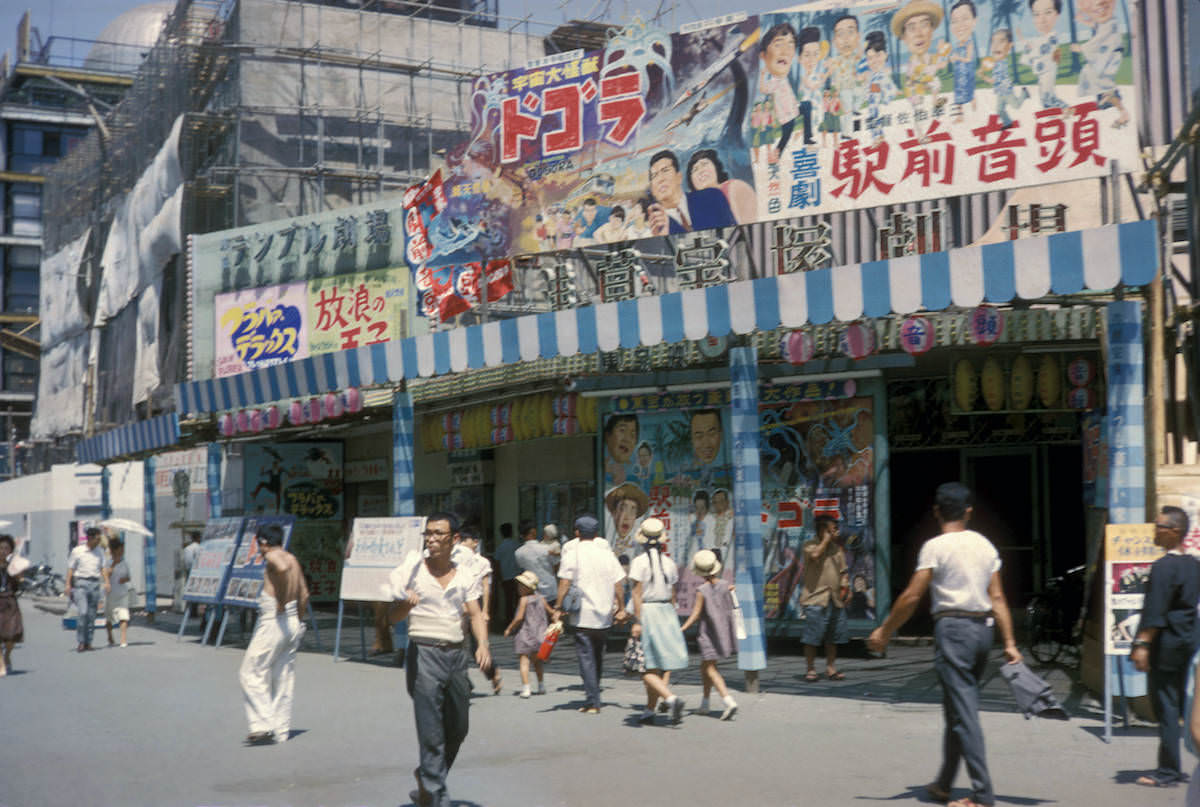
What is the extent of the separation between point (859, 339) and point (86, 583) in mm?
12068

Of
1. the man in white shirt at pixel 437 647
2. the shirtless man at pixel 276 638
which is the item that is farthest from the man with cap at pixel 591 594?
the man in white shirt at pixel 437 647

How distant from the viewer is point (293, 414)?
22.4m

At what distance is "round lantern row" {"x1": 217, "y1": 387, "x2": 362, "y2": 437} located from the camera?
2139 centimetres

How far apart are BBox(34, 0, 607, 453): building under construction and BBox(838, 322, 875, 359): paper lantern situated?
2098 cm

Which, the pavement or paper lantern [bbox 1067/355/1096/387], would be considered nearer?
the pavement

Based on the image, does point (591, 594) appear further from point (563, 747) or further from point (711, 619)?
point (563, 747)

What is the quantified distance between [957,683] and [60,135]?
70.9 metres

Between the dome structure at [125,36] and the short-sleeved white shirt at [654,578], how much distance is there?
62.3 meters

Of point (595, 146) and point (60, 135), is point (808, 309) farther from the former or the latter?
point (60, 135)

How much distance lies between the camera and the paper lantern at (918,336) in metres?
15.0

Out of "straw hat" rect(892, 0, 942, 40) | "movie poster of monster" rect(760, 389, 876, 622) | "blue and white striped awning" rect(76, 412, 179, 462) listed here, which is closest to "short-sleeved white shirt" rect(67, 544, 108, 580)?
"blue and white striped awning" rect(76, 412, 179, 462)

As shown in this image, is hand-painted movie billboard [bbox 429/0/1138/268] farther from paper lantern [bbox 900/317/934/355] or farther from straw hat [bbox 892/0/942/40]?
paper lantern [bbox 900/317/934/355]

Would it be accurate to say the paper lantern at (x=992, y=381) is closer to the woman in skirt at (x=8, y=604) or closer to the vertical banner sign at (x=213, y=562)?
the vertical banner sign at (x=213, y=562)

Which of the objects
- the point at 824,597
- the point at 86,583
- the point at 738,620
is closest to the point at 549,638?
the point at 738,620
